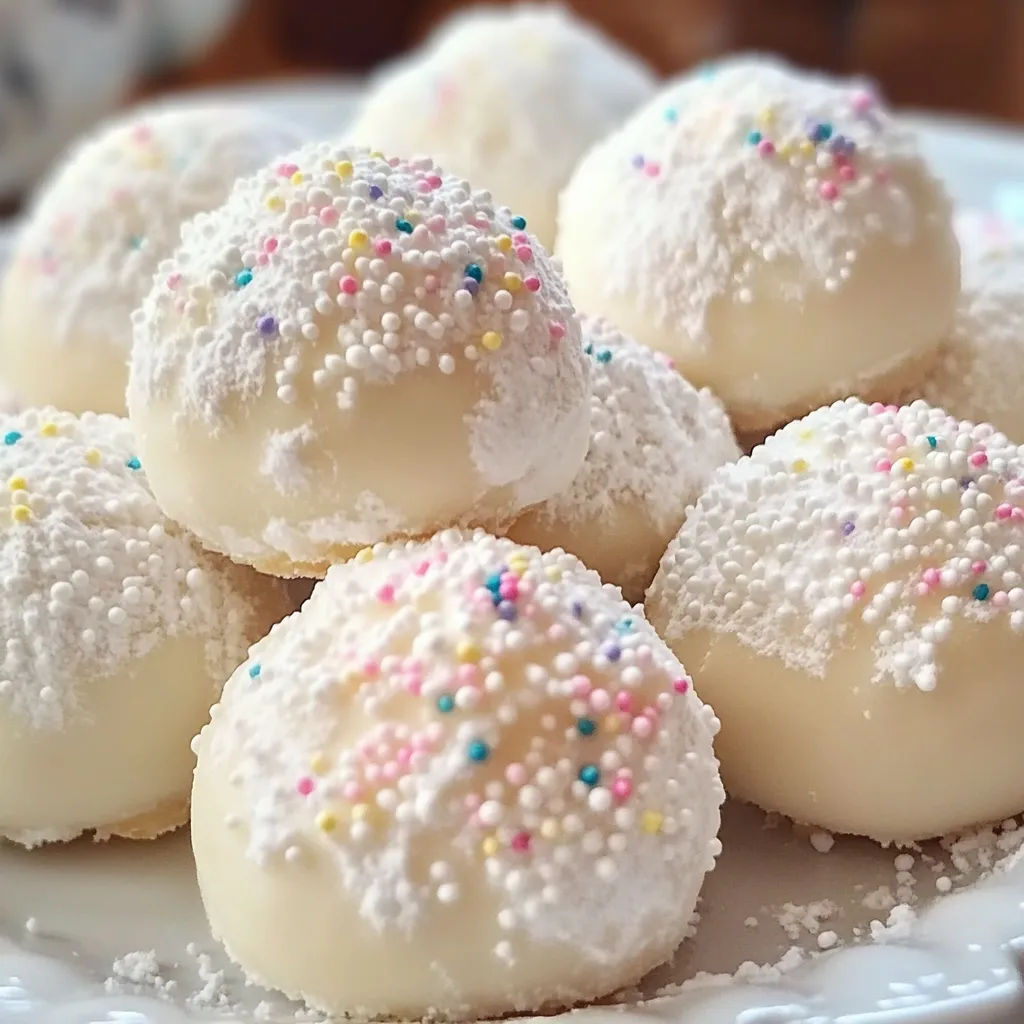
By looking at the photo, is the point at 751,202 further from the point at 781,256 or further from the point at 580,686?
the point at 580,686

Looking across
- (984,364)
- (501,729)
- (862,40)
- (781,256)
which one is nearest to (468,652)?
(501,729)

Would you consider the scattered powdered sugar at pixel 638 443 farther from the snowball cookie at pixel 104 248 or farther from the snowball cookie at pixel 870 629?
the snowball cookie at pixel 104 248

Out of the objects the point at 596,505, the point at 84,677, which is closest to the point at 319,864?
the point at 84,677

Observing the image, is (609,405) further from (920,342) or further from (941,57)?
(941,57)

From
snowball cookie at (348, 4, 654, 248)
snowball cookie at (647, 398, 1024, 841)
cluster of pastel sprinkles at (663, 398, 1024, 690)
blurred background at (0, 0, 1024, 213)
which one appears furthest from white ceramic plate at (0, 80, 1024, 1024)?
blurred background at (0, 0, 1024, 213)

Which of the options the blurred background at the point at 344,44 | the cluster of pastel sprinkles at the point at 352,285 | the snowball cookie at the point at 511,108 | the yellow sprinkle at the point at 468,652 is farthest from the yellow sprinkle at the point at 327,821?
the blurred background at the point at 344,44

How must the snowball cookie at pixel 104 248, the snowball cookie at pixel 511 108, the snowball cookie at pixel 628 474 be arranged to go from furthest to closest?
the snowball cookie at pixel 511 108 < the snowball cookie at pixel 104 248 < the snowball cookie at pixel 628 474

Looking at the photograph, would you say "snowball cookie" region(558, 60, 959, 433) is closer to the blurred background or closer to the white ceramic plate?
the white ceramic plate
